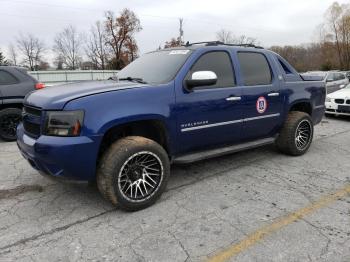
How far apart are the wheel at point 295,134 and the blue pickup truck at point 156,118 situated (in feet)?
0.11

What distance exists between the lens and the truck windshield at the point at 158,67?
13.9 ft

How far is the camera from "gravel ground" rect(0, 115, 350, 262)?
3006 millimetres

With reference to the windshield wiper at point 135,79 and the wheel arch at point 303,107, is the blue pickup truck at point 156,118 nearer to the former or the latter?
the windshield wiper at point 135,79

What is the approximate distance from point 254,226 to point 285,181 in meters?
1.49

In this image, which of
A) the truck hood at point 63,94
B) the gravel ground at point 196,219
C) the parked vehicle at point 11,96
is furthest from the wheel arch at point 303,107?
the parked vehicle at point 11,96

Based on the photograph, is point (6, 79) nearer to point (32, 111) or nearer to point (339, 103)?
point (32, 111)

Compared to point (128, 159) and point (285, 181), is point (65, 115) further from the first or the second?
point (285, 181)

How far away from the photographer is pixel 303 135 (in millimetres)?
6035

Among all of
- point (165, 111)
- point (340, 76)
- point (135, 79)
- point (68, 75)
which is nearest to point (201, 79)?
point (165, 111)

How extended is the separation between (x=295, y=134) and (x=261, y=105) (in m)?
1.06

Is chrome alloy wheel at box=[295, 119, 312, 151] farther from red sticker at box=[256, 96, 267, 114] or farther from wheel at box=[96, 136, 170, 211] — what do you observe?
wheel at box=[96, 136, 170, 211]

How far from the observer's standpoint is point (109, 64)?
54.0m

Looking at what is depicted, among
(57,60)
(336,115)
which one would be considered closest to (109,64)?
(57,60)

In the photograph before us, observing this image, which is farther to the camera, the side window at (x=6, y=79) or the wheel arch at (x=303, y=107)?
the side window at (x=6, y=79)
